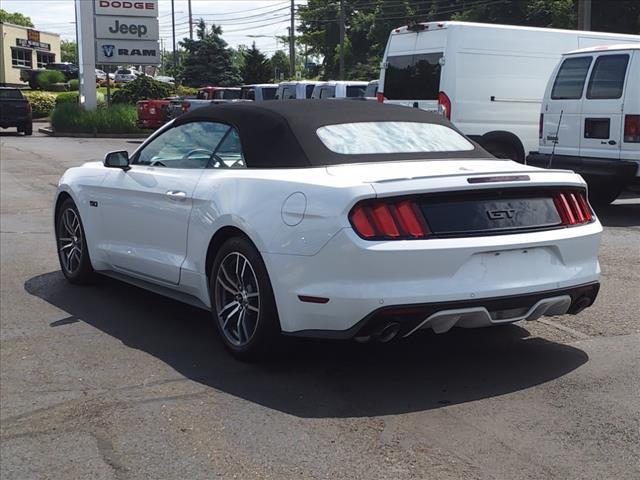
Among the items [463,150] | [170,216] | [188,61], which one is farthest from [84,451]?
[188,61]

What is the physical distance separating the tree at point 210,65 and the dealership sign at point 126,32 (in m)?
16.0

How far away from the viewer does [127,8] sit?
3381cm

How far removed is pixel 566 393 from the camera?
4418mm

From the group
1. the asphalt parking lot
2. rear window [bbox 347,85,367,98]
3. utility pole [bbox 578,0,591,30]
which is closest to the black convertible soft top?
the asphalt parking lot

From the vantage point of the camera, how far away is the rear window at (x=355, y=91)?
2342cm

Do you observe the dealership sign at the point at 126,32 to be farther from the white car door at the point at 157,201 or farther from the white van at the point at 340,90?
the white car door at the point at 157,201

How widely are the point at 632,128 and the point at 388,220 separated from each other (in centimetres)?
706

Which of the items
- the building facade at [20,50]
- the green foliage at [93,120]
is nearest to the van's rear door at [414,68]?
the green foliage at [93,120]

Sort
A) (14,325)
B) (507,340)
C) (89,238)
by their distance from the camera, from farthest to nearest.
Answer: (89,238)
(14,325)
(507,340)

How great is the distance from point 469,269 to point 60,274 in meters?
4.59

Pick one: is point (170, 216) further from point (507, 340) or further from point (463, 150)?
point (507, 340)

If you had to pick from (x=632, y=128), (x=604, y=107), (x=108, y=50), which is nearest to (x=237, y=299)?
(x=632, y=128)

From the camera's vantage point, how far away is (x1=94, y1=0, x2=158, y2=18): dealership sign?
3338 centimetres

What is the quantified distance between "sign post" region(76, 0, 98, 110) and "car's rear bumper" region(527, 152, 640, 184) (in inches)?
969
